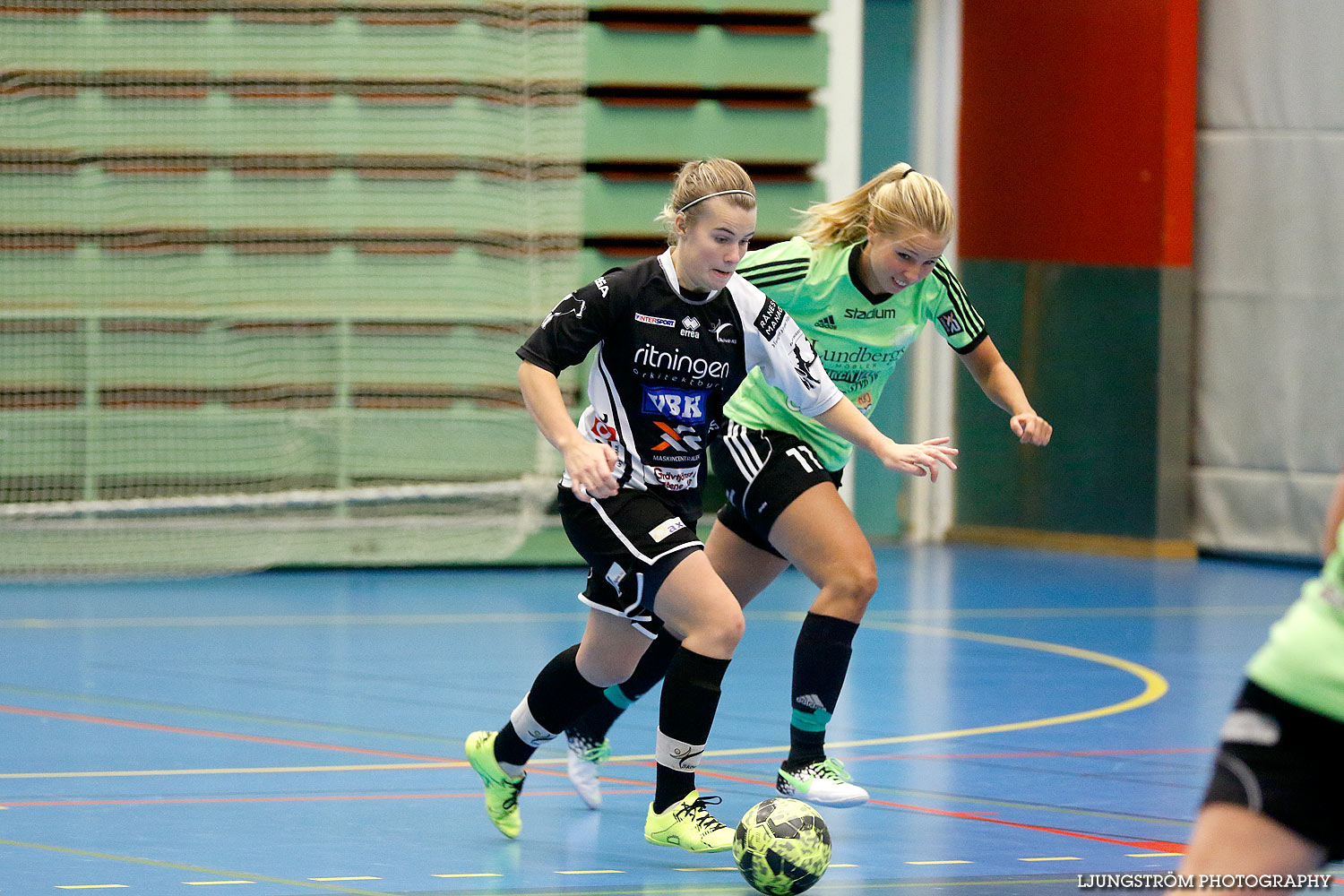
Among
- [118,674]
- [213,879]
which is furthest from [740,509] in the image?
[118,674]

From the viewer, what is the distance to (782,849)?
13.7 ft

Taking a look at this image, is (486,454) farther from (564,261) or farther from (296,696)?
(296,696)

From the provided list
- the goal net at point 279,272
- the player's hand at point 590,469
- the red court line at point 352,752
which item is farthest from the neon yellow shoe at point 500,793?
the goal net at point 279,272

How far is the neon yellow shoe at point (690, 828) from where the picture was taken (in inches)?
175

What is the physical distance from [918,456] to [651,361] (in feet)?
2.26

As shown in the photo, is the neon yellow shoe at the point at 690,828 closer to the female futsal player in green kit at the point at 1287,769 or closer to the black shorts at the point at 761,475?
the black shorts at the point at 761,475

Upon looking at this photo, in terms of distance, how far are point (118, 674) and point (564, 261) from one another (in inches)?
156

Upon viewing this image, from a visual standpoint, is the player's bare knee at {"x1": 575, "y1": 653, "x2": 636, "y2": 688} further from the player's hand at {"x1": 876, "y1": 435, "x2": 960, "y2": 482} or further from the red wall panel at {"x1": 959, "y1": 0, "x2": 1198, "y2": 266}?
the red wall panel at {"x1": 959, "y1": 0, "x2": 1198, "y2": 266}

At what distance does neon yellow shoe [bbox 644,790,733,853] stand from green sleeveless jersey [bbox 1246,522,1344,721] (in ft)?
7.09

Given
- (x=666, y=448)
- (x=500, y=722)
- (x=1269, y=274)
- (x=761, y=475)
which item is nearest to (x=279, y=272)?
(x=500, y=722)

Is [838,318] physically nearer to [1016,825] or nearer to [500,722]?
[1016,825]

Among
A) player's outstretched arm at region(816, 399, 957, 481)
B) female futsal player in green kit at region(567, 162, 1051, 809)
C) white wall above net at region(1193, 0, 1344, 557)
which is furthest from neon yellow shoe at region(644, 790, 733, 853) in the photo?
white wall above net at region(1193, 0, 1344, 557)

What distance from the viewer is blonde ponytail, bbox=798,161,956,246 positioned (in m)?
5.05

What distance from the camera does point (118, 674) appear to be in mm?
7223
